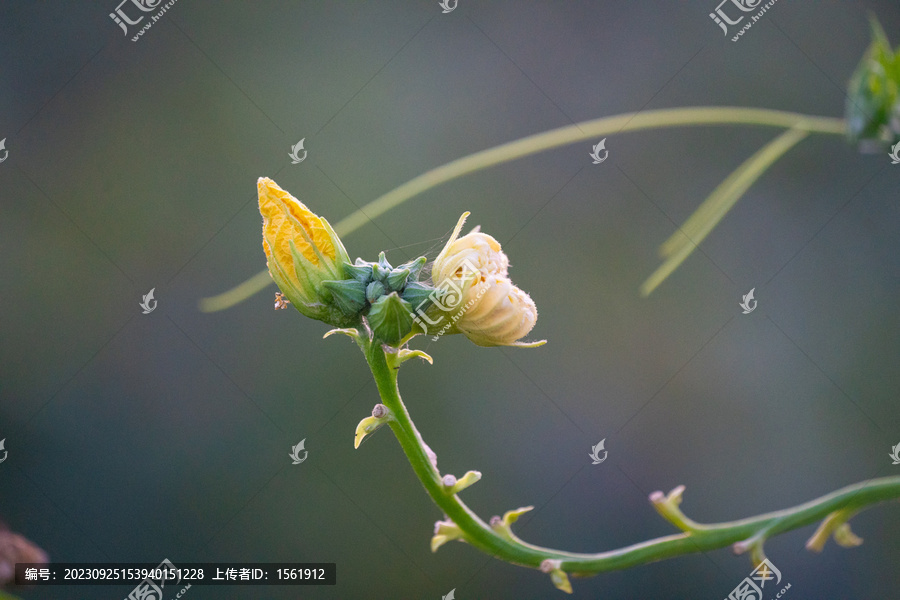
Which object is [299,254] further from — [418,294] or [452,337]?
[452,337]

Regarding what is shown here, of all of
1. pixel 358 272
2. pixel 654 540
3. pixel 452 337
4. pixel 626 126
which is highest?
pixel 452 337

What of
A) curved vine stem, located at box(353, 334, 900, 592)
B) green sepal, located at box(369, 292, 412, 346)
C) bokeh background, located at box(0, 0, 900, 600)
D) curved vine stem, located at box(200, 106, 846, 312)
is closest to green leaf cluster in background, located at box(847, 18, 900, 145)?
curved vine stem, located at box(200, 106, 846, 312)

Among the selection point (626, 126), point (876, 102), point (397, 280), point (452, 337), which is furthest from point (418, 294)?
point (452, 337)

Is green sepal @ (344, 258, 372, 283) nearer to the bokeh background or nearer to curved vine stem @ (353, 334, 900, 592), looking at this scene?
curved vine stem @ (353, 334, 900, 592)

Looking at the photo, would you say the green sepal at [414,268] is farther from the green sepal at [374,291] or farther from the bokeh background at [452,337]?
the bokeh background at [452,337]

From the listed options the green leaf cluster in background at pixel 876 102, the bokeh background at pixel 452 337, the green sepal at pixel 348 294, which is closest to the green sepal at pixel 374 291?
the green sepal at pixel 348 294

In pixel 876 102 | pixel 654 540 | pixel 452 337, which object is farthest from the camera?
pixel 452 337

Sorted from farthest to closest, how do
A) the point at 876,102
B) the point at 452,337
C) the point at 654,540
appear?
the point at 452,337 → the point at 654,540 → the point at 876,102
